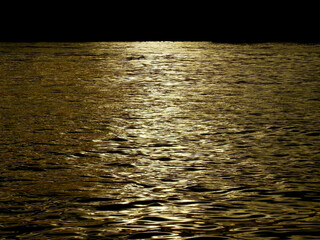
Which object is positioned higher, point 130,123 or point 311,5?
point 311,5

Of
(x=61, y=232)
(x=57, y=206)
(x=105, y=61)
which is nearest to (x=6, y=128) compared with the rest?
(x=57, y=206)

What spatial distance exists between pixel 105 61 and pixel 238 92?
909cm

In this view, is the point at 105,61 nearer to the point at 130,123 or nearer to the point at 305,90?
the point at 305,90

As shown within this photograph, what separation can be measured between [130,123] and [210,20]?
37896 mm

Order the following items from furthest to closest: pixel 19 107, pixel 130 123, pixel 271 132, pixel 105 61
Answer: pixel 105 61 < pixel 19 107 < pixel 130 123 < pixel 271 132

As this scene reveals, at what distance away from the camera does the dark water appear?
433 cm

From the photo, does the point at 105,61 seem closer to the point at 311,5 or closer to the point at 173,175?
the point at 173,175

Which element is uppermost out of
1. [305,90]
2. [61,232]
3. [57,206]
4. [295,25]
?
[295,25]

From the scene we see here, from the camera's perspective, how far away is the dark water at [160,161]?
433cm

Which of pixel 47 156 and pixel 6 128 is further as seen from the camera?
pixel 6 128

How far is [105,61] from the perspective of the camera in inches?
794

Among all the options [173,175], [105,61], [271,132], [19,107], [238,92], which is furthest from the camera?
[105,61]

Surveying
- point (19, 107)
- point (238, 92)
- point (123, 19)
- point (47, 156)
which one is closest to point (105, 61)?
point (238, 92)

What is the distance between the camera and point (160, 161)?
6.09 metres
